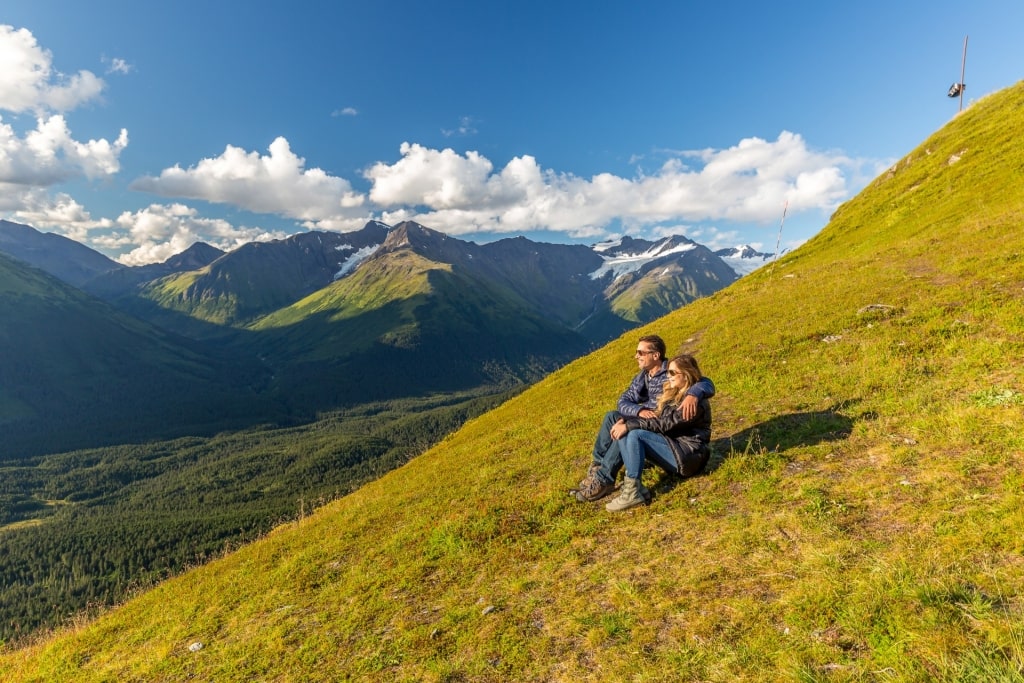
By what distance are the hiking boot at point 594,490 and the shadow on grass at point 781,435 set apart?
133cm

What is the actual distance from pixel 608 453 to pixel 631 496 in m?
1.31

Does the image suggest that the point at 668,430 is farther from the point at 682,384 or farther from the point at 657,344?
the point at 657,344

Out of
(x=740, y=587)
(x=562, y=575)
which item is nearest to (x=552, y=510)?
(x=562, y=575)

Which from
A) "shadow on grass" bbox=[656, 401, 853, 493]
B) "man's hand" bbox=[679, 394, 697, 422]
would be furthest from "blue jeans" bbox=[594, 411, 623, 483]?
"man's hand" bbox=[679, 394, 697, 422]

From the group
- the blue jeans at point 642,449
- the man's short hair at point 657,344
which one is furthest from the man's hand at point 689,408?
the man's short hair at point 657,344

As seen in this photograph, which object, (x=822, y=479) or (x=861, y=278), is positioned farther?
(x=861, y=278)

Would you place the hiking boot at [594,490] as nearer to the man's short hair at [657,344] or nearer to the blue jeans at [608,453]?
the blue jeans at [608,453]

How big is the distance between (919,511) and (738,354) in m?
16.2

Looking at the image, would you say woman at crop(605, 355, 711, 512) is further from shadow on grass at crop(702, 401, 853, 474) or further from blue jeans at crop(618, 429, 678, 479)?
shadow on grass at crop(702, 401, 853, 474)

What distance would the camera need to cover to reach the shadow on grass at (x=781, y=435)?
11.8 meters

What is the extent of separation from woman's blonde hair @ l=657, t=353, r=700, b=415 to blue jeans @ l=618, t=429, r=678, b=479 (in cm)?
66

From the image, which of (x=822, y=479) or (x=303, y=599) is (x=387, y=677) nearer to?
(x=303, y=599)

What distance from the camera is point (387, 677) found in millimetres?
7508

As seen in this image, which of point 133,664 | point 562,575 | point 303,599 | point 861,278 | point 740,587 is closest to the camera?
point 740,587
